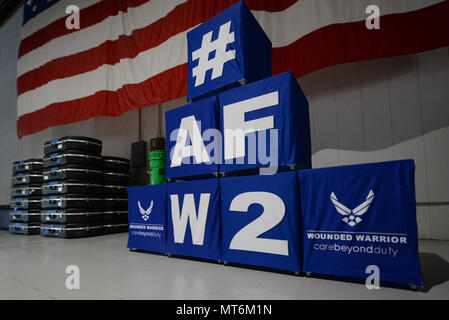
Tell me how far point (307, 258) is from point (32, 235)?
5.46 m

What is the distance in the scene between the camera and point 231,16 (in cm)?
271

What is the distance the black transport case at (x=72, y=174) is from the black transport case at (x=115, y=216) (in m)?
0.64

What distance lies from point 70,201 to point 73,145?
94 centimetres

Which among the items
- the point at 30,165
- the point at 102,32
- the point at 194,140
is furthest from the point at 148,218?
the point at 102,32

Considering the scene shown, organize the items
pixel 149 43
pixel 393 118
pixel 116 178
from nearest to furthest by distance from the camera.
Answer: pixel 393 118 < pixel 149 43 < pixel 116 178

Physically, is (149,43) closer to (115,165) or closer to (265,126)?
(115,165)

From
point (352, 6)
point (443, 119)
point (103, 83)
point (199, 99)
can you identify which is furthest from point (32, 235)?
point (443, 119)

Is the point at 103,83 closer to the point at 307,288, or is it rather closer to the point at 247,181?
the point at 247,181

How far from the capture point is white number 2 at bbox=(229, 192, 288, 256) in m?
2.13

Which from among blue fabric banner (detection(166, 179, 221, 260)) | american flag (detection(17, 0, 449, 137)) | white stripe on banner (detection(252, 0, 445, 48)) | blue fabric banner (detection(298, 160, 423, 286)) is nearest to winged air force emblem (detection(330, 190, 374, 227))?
blue fabric banner (detection(298, 160, 423, 286))

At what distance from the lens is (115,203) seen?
5.39m

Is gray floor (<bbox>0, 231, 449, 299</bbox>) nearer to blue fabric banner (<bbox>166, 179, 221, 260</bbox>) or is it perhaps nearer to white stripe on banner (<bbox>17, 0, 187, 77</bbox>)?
blue fabric banner (<bbox>166, 179, 221, 260</bbox>)

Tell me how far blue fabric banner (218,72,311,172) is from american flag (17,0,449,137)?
1.54 metres

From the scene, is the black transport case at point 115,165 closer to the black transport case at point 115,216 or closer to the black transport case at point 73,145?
the black transport case at point 73,145
